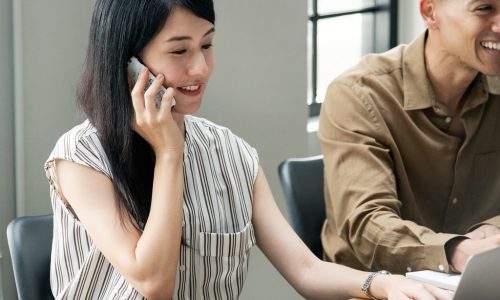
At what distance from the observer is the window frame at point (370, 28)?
427 centimetres

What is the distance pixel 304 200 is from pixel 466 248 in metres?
0.55

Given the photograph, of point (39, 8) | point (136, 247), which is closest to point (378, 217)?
point (136, 247)

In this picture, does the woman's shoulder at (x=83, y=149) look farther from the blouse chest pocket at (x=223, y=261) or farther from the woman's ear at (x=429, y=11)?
the woman's ear at (x=429, y=11)

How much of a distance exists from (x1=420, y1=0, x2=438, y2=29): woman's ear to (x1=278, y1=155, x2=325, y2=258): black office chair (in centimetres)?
49

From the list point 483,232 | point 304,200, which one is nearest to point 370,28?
point 304,200

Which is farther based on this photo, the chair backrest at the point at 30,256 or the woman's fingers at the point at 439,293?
the chair backrest at the point at 30,256

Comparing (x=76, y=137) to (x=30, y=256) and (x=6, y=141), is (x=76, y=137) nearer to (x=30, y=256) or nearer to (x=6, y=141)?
(x=30, y=256)

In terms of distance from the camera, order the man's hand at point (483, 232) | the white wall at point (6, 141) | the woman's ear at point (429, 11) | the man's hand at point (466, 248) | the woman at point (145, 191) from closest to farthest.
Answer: the woman at point (145, 191), the man's hand at point (466, 248), the man's hand at point (483, 232), the woman's ear at point (429, 11), the white wall at point (6, 141)

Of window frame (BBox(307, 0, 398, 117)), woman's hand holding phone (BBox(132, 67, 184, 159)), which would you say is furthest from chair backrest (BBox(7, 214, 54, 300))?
window frame (BBox(307, 0, 398, 117))

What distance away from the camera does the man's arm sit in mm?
Result: 2371

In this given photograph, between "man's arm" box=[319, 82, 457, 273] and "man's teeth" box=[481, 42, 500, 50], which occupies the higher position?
"man's teeth" box=[481, 42, 500, 50]

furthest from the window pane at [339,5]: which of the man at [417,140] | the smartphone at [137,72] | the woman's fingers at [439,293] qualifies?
the woman's fingers at [439,293]

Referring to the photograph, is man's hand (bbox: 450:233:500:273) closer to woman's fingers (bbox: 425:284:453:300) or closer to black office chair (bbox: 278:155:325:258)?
woman's fingers (bbox: 425:284:453:300)

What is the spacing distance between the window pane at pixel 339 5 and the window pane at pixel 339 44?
1.4 inches
